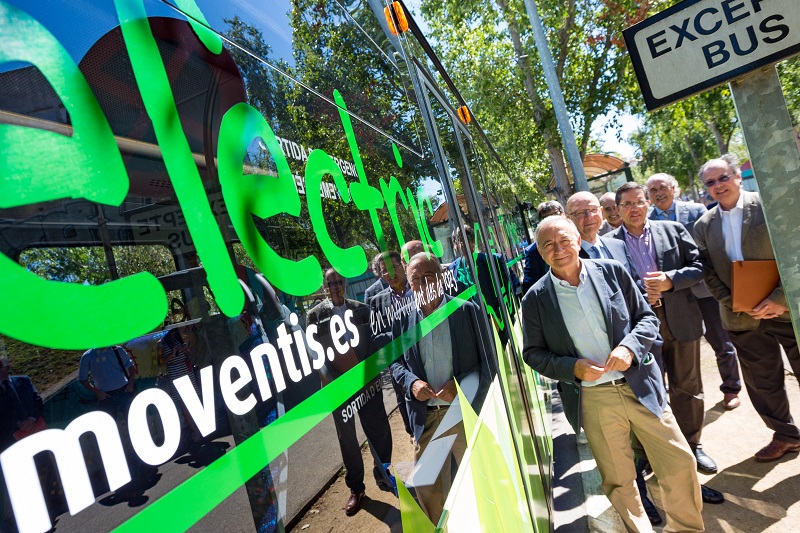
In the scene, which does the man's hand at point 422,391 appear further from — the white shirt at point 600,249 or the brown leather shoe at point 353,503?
the white shirt at point 600,249

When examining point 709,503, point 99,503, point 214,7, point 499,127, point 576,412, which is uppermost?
point 499,127

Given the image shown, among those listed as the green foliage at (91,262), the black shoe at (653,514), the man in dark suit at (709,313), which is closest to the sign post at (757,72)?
the black shoe at (653,514)

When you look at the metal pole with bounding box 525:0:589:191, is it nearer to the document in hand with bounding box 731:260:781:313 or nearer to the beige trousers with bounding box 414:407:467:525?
the document in hand with bounding box 731:260:781:313

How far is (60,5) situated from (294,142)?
1.75 feet

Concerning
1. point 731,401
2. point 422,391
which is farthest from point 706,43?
point 731,401

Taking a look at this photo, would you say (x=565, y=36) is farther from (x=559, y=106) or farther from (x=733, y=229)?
(x=733, y=229)

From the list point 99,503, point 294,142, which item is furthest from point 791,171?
point 99,503

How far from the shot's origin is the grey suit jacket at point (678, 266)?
3.34 metres

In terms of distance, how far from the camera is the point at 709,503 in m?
3.16

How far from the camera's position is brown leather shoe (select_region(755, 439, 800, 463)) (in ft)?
11.1

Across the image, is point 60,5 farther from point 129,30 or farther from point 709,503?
point 709,503

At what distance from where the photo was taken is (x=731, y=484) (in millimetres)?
3277

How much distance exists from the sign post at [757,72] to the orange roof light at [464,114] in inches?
75.3

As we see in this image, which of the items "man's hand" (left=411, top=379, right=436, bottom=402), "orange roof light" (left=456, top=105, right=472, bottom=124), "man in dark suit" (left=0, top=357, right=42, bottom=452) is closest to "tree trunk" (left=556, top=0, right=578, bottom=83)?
"orange roof light" (left=456, top=105, right=472, bottom=124)
